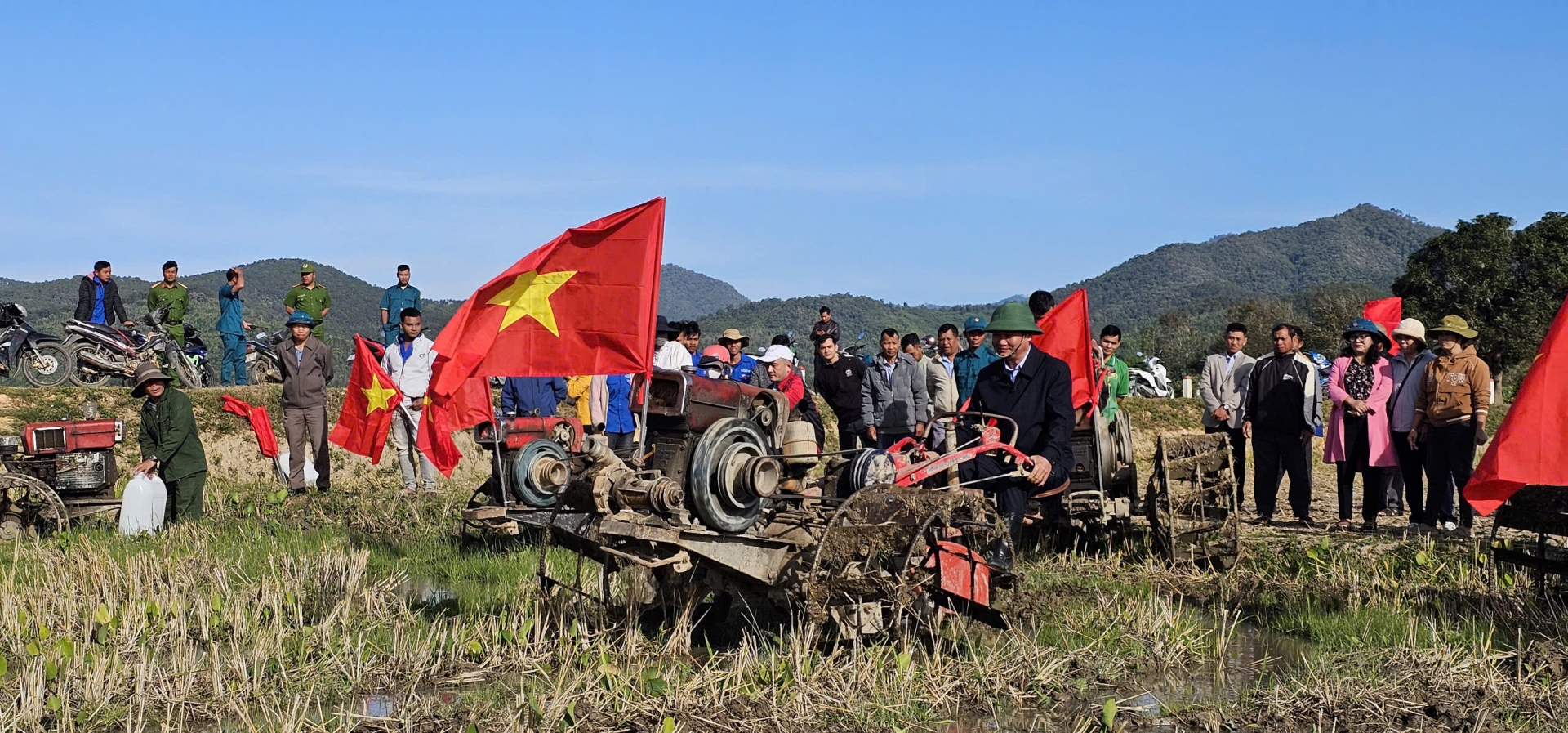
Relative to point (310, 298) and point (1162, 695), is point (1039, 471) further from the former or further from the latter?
point (310, 298)

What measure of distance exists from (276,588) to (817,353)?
691 centimetres

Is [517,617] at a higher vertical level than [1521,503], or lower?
lower

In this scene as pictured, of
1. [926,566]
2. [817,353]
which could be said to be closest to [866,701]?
[926,566]

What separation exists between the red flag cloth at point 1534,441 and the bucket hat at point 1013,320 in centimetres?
278

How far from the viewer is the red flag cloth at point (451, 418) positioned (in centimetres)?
971

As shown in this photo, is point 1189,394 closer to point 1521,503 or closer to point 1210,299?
point 1521,503

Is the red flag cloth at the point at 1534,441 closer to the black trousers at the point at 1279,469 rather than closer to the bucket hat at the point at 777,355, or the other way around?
the black trousers at the point at 1279,469

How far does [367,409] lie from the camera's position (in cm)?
1347

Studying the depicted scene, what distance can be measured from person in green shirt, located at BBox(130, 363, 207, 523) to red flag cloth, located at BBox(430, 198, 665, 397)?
4793 millimetres

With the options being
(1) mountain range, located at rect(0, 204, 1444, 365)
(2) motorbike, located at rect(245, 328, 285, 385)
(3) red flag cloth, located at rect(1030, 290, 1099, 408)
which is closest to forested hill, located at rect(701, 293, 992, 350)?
(1) mountain range, located at rect(0, 204, 1444, 365)

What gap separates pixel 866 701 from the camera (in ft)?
19.7

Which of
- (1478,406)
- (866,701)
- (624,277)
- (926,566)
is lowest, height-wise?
(866,701)

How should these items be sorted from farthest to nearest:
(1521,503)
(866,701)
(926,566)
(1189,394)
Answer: (1189,394) → (1521,503) → (926,566) → (866,701)

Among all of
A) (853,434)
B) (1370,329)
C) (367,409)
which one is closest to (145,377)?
(367,409)
